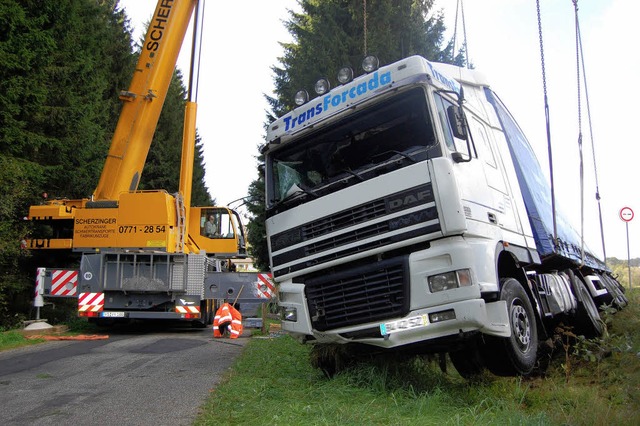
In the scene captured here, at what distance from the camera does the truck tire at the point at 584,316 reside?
325 inches

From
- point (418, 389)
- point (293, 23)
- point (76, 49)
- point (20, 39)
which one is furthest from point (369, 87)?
point (293, 23)

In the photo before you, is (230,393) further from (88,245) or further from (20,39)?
(20,39)

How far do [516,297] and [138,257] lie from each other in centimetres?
947

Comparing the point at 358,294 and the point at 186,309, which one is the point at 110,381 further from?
the point at 186,309

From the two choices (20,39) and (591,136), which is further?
(20,39)

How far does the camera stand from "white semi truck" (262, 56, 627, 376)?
16.6 ft

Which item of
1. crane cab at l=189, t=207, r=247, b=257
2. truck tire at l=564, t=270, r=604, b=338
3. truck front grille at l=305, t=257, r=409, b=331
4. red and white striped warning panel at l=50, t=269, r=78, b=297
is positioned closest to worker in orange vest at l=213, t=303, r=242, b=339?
red and white striped warning panel at l=50, t=269, r=78, b=297

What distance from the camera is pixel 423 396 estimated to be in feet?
17.0

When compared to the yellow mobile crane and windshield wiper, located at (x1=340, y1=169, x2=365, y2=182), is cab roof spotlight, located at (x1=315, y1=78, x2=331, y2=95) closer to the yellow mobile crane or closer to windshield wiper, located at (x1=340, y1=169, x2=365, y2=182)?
windshield wiper, located at (x1=340, y1=169, x2=365, y2=182)

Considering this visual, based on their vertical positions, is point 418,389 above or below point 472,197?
below

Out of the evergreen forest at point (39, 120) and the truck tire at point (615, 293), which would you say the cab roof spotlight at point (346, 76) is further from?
the evergreen forest at point (39, 120)

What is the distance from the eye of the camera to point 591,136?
8477 millimetres

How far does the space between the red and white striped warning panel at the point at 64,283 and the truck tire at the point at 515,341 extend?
34.5 ft

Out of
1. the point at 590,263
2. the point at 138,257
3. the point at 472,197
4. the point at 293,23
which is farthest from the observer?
the point at 293,23
